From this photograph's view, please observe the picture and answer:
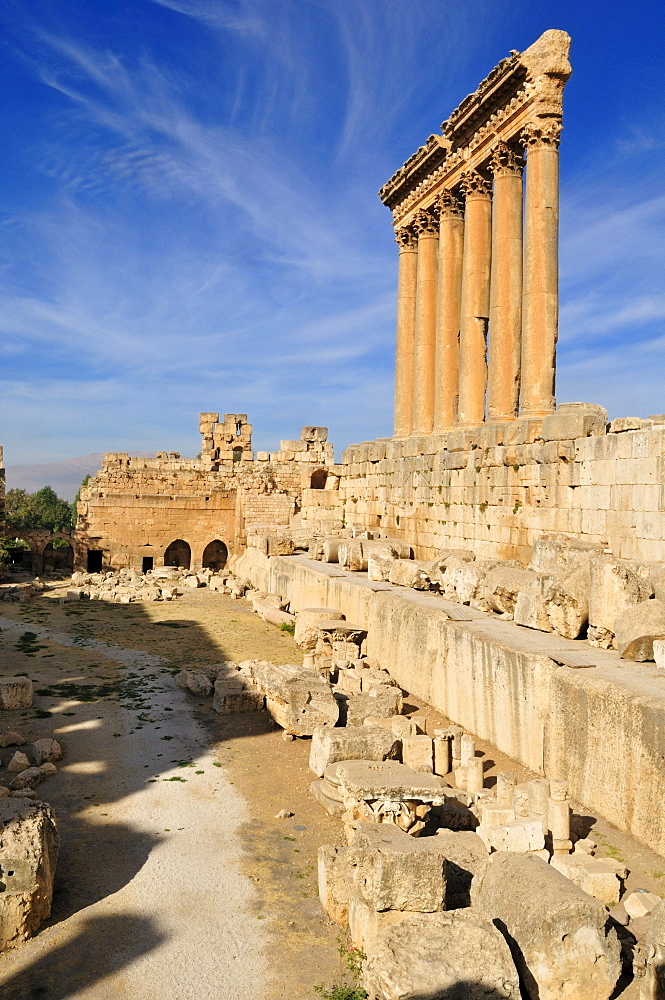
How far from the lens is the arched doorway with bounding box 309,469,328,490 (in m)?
26.2

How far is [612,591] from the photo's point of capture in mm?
7359

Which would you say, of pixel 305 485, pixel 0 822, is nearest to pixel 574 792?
pixel 0 822

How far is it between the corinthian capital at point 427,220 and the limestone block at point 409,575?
9.28 meters

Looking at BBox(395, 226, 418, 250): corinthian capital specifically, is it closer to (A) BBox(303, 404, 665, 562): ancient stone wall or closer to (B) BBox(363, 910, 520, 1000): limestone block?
(A) BBox(303, 404, 665, 562): ancient stone wall

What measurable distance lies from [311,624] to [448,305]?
825cm

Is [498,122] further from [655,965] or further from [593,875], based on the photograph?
[655,965]

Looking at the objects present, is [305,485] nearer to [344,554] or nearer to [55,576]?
[55,576]

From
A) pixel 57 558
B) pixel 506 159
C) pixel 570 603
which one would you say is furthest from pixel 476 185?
pixel 57 558

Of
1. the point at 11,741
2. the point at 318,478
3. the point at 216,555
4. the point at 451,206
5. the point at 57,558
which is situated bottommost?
the point at 11,741

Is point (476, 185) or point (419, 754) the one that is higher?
point (476, 185)

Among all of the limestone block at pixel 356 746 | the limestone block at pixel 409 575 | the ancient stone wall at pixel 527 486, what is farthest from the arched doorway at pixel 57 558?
the limestone block at pixel 356 746

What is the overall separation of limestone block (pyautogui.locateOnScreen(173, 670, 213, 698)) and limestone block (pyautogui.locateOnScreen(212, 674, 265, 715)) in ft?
1.47

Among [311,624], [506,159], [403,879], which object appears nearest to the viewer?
[403,879]

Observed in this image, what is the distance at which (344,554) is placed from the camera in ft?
50.7
